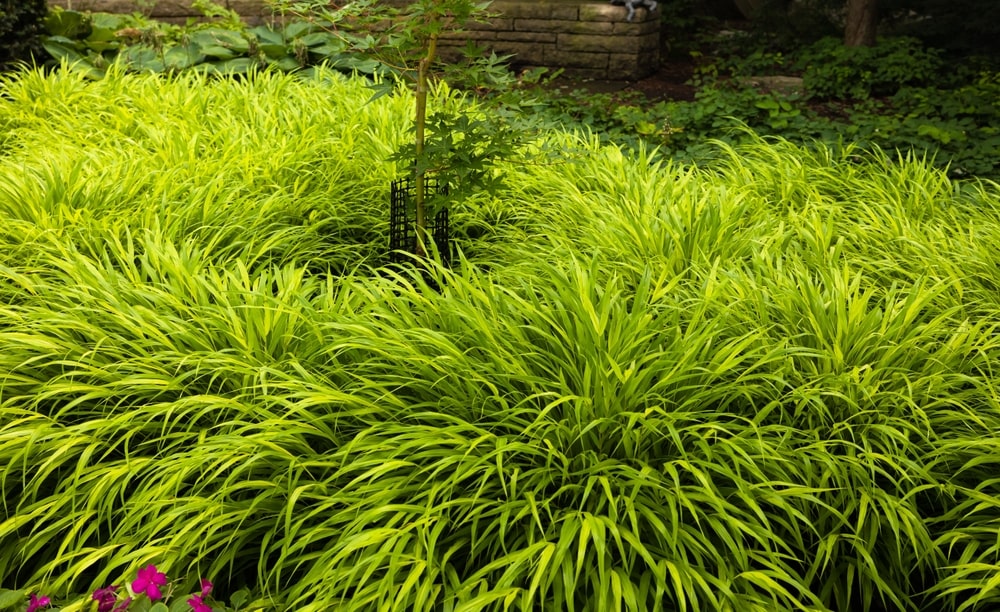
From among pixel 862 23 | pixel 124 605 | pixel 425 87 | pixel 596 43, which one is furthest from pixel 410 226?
pixel 862 23

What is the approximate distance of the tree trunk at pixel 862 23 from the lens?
7391 millimetres

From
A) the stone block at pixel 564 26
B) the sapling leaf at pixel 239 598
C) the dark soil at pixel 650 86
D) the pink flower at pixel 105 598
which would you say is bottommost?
the sapling leaf at pixel 239 598

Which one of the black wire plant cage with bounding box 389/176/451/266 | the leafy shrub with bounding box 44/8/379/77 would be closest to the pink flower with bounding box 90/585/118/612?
the black wire plant cage with bounding box 389/176/451/266

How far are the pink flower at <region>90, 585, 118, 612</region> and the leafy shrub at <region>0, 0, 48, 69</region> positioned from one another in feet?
16.5

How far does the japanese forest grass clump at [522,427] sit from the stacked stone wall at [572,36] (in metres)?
4.58

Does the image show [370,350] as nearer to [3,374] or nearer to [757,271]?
[3,374]

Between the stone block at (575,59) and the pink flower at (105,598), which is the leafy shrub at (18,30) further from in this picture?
the pink flower at (105,598)

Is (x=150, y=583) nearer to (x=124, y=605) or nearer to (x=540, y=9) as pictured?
(x=124, y=605)

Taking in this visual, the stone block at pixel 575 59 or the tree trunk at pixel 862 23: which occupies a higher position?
the tree trunk at pixel 862 23

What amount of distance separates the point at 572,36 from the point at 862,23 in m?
2.47

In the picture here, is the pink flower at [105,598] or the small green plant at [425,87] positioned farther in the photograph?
the small green plant at [425,87]

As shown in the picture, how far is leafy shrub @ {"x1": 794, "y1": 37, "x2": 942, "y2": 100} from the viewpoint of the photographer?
672cm

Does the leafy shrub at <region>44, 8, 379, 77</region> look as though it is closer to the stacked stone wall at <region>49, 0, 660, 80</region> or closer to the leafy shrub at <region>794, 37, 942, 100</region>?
the stacked stone wall at <region>49, 0, 660, 80</region>

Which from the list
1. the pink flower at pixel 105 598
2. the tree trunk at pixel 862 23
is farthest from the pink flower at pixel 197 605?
the tree trunk at pixel 862 23
